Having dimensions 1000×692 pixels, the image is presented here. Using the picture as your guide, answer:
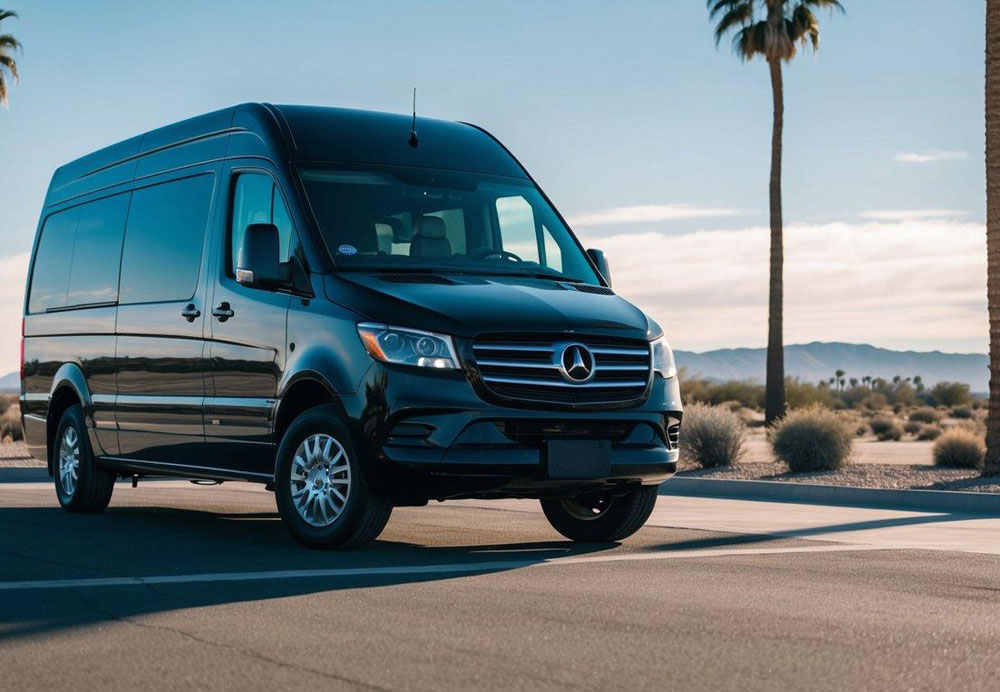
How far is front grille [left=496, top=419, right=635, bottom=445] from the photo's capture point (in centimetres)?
972

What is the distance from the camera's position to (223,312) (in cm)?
1113

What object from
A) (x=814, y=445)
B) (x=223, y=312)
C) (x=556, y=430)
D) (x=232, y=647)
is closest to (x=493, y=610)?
(x=232, y=647)

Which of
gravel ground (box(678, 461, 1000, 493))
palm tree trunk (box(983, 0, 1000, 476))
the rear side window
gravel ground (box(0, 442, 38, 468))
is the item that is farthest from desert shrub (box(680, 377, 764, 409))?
the rear side window

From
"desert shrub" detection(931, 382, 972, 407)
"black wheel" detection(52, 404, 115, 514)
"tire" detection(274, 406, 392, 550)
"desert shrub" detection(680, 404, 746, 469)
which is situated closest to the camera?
"tire" detection(274, 406, 392, 550)

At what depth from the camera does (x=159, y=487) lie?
1923 cm

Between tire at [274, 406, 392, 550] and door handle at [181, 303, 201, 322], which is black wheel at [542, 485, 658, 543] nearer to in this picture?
tire at [274, 406, 392, 550]

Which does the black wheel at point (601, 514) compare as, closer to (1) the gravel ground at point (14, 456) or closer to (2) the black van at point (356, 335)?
(2) the black van at point (356, 335)

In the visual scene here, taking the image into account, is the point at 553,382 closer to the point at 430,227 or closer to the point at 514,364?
the point at 514,364

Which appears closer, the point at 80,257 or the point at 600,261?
the point at 600,261

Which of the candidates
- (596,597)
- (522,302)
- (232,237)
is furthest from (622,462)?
(232,237)

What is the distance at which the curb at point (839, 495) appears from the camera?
55.5 feet

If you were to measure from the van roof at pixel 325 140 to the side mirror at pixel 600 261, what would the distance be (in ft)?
2.86

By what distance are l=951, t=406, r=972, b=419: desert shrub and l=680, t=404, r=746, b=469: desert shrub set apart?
128 ft

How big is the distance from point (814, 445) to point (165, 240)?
13554 millimetres
